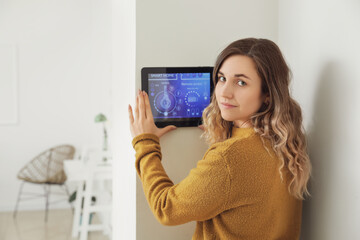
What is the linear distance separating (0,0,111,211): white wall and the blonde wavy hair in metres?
3.64

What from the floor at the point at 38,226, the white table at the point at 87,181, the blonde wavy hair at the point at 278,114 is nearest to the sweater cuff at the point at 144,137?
the blonde wavy hair at the point at 278,114

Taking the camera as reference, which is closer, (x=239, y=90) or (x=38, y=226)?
(x=239, y=90)

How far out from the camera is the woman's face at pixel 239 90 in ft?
3.40

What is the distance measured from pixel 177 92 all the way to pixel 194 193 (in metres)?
0.40

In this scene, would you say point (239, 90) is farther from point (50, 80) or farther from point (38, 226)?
point (50, 80)

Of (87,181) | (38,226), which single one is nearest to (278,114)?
A: (87,181)

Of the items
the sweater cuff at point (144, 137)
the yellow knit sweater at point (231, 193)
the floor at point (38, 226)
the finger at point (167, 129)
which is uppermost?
the finger at point (167, 129)

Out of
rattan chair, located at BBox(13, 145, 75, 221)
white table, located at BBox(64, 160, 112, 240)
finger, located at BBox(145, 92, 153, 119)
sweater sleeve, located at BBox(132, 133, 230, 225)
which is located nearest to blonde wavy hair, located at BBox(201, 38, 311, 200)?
sweater sleeve, located at BBox(132, 133, 230, 225)

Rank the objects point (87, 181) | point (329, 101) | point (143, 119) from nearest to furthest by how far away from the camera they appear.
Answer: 1. point (329, 101)
2. point (143, 119)
3. point (87, 181)

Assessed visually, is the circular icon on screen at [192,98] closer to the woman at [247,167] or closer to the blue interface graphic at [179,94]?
the blue interface graphic at [179,94]

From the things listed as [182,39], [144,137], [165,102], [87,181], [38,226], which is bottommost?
[38,226]

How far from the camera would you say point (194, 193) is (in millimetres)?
972

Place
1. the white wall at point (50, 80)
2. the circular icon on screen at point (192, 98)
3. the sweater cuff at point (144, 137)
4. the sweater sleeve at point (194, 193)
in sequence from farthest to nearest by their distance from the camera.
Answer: the white wall at point (50, 80)
the circular icon on screen at point (192, 98)
the sweater cuff at point (144, 137)
the sweater sleeve at point (194, 193)

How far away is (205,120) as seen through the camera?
1234 mm
